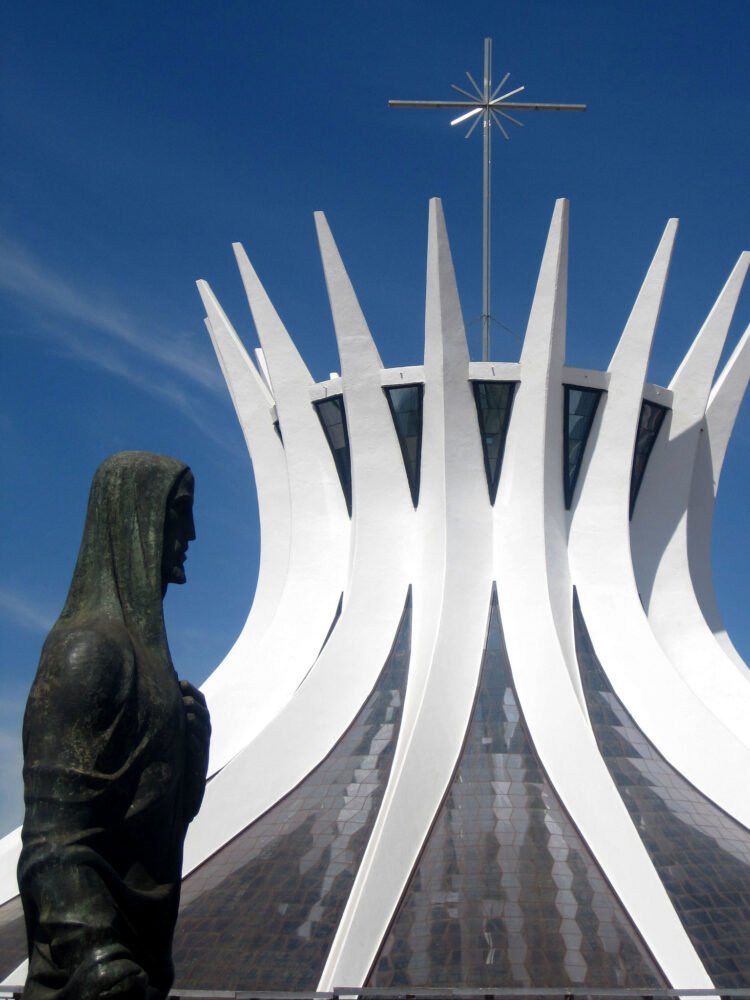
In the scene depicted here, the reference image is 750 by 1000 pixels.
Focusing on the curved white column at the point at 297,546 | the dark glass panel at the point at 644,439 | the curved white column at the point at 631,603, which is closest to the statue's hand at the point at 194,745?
the curved white column at the point at 631,603

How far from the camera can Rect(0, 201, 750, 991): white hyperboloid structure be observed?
51.4 feet

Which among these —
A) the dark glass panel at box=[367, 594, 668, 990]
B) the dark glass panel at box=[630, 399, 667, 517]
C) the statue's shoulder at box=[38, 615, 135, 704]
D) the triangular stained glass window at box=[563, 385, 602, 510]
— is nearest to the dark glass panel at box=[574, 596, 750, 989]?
the dark glass panel at box=[367, 594, 668, 990]

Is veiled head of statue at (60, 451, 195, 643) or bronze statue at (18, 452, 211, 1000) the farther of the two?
veiled head of statue at (60, 451, 195, 643)

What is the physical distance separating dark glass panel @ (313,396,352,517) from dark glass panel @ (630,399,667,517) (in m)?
5.55

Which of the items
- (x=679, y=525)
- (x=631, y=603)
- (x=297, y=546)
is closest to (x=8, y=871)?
(x=297, y=546)

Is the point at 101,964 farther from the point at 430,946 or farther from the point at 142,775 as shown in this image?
the point at 430,946

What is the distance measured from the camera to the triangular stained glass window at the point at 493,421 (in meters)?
22.2

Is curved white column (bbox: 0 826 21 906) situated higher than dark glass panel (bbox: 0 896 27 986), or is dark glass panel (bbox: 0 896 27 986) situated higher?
curved white column (bbox: 0 826 21 906)

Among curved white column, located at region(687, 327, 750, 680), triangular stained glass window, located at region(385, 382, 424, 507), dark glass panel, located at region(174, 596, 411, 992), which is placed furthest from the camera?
curved white column, located at region(687, 327, 750, 680)

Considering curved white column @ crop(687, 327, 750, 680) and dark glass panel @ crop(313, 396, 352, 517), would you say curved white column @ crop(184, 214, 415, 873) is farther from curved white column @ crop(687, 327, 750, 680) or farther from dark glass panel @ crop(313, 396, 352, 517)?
curved white column @ crop(687, 327, 750, 680)

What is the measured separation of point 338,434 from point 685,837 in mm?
10096

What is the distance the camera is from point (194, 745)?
16.2ft

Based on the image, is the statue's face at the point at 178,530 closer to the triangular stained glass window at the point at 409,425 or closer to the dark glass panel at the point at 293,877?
the dark glass panel at the point at 293,877

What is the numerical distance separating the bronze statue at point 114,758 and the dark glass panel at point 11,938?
37.2 ft
